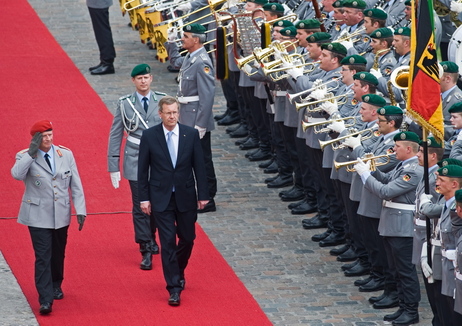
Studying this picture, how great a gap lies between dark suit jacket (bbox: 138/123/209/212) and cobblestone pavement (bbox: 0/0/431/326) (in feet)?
3.73

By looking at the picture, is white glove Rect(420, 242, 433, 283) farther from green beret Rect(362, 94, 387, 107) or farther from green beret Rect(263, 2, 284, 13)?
green beret Rect(263, 2, 284, 13)

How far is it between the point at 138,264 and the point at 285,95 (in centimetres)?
273

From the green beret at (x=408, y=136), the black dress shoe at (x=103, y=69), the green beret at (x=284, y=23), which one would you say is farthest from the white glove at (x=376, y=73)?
the black dress shoe at (x=103, y=69)

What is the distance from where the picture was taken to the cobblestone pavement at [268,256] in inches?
408

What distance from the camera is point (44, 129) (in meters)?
10.2

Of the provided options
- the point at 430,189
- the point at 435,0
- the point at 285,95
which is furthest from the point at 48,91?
the point at 430,189

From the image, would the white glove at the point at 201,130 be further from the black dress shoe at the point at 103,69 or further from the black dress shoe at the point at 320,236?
the black dress shoe at the point at 103,69

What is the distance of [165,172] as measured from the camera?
10477 mm

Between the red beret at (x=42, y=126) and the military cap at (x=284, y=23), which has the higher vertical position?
the red beret at (x=42, y=126)

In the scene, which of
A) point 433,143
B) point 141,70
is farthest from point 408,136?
point 141,70

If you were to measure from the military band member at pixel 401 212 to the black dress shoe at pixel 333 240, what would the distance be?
5.59ft

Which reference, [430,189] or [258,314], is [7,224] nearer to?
[258,314]

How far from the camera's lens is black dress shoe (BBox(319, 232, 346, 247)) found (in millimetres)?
11891

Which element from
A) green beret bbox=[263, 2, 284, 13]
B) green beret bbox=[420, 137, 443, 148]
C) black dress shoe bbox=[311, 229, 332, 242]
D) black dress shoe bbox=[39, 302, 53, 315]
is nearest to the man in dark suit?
black dress shoe bbox=[39, 302, 53, 315]
